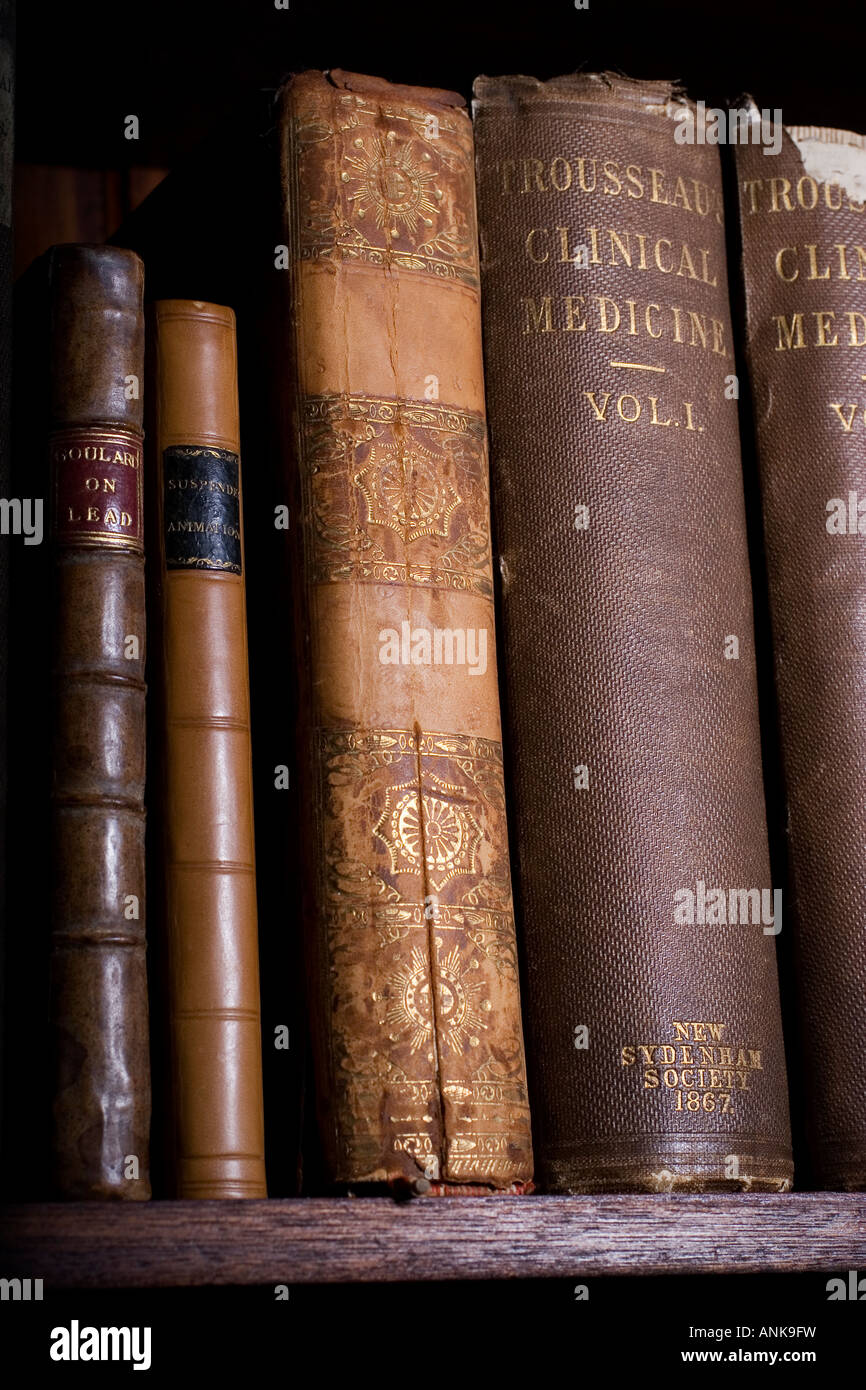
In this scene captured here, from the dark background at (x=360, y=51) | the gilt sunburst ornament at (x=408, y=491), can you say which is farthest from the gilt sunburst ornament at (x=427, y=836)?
the dark background at (x=360, y=51)

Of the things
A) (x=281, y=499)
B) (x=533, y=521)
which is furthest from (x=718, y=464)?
(x=281, y=499)

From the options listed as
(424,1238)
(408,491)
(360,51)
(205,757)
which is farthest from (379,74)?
(424,1238)

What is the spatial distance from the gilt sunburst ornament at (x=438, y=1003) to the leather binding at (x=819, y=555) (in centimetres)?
18

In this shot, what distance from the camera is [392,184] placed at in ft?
2.36

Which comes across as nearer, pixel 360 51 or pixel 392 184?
pixel 392 184

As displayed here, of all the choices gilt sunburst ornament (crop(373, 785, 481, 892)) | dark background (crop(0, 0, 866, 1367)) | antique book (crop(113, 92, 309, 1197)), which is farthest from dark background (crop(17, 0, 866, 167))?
gilt sunburst ornament (crop(373, 785, 481, 892))

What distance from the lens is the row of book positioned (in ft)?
2.05

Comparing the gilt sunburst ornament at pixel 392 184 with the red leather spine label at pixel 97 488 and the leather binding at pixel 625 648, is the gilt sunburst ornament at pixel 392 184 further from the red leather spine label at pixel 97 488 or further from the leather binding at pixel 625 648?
the red leather spine label at pixel 97 488

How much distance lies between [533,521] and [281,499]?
0.36 feet

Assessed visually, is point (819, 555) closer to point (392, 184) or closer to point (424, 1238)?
point (392, 184)

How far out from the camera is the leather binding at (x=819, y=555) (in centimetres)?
73

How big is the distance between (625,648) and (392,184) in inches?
8.7

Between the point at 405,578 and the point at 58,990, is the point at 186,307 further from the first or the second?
the point at 58,990

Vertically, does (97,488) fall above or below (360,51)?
below
